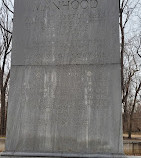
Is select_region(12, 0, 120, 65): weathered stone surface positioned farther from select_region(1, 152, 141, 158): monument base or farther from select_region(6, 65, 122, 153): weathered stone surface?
select_region(1, 152, 141, 158): monument base

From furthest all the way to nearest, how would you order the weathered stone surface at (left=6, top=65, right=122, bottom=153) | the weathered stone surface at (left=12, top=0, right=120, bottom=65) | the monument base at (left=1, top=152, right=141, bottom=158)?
the weathered stone surface at (left=12, top=0, right=120, bottom=65) → the weathered stone surface at (left=6, top=65, right=122, bottom=153) → the monument base at (left=1, top=152, right=141, bottom=158)

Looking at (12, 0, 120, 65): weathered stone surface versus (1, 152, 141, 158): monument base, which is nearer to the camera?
(1, 152, 141, 158): monument base

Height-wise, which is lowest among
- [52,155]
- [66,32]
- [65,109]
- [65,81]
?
[52,155]

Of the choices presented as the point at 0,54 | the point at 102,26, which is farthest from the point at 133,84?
the point at 102,26

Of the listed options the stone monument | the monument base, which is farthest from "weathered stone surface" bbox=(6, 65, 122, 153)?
the monument base

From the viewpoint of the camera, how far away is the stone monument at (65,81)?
470 cm

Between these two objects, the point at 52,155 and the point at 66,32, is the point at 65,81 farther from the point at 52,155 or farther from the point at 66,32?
the point at 52,155

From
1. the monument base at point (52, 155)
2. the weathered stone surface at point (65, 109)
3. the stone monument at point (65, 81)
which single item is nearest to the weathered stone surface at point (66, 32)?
the stone monument at point (65, 81)

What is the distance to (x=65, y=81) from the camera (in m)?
5.04

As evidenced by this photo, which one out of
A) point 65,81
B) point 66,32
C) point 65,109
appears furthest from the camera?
point 66,32

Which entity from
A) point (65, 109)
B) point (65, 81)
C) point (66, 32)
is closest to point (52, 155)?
point (65, 109)

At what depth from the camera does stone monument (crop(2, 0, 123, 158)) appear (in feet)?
15.4

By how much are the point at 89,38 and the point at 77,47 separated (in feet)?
1.13

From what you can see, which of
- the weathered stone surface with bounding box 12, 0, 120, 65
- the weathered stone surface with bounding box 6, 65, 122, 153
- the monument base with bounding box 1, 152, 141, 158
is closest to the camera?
the monument base with bounding box 1, 152, 141, 158
